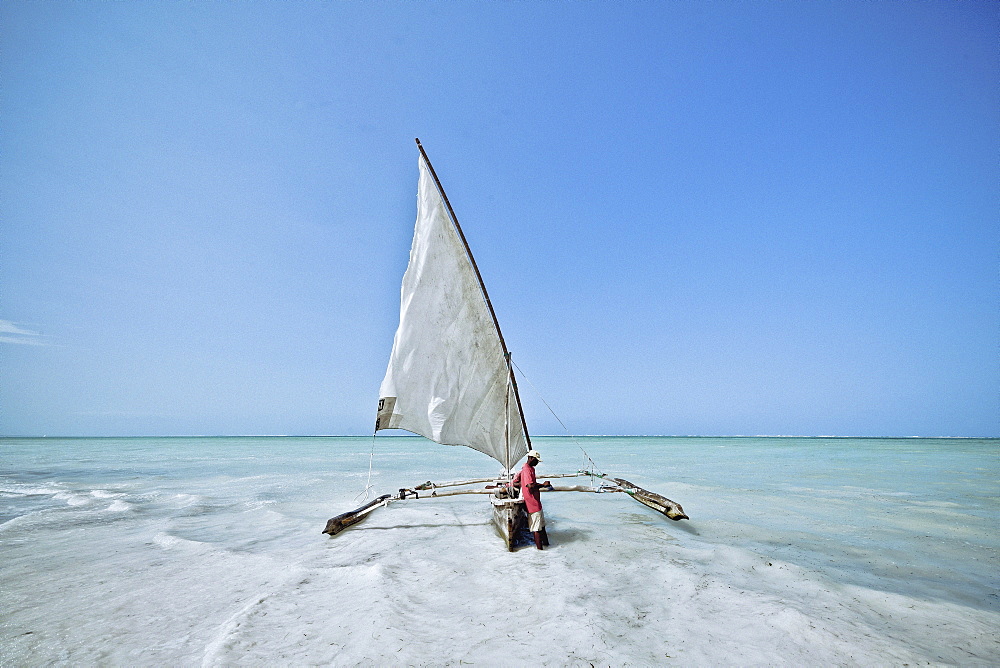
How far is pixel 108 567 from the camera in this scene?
6812 mm

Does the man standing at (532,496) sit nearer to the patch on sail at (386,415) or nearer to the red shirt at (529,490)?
the red shirt at (529,490)

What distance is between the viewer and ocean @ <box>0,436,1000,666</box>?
14.2 ft

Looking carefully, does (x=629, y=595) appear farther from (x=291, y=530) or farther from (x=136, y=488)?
(x=136, y=488)

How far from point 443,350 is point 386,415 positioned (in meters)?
1.74

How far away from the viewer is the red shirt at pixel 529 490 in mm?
7422

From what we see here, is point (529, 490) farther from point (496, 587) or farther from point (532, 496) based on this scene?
point (496, 587)

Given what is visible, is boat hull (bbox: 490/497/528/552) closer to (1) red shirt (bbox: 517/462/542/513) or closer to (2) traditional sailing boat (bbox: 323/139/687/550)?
(2) traditional sailing boat (bbox: 323/139/687/550)

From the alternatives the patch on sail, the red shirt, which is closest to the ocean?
the red shirt

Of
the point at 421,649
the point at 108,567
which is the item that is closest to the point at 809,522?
the point at 421,649

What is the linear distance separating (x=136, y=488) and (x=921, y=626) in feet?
71.3

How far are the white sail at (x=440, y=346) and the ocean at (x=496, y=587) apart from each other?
2494mm

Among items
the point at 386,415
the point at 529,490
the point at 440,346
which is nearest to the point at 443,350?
the point at 440,346

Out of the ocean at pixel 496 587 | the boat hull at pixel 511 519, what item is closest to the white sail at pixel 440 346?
the boat hull at pixel 511 519

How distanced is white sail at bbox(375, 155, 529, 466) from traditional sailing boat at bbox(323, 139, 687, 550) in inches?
0.8
